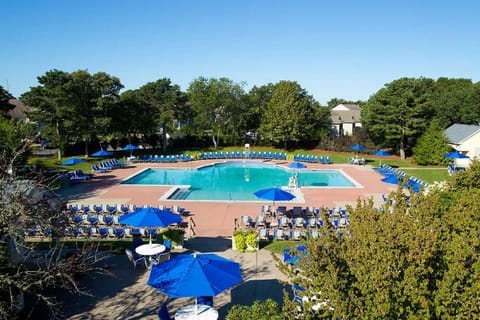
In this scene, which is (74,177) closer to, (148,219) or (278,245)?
(148,219)

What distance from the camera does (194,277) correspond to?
7598mm

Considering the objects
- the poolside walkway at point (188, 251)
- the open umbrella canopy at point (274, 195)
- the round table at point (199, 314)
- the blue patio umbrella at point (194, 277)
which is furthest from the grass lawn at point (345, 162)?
the round table at point (199, 314)

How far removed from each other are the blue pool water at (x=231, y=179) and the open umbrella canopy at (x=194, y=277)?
545 inches

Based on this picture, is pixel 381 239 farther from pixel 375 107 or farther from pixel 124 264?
pixel 375 107

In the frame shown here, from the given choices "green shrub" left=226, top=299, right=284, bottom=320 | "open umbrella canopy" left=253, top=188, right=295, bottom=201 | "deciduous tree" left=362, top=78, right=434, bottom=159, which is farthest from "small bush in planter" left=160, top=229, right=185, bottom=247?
"deciduous tree" left=362, top=78, right=434, bottom=159

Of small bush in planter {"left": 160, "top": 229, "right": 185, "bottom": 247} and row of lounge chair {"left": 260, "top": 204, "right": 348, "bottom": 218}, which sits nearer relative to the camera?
small bush in planter {"left": 160, "top": 229, "right": 185, "bottom": 247}

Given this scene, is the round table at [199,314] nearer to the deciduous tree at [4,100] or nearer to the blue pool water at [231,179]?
the blue pool water at [231,179]

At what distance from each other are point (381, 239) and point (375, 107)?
125ft

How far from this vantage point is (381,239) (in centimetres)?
466

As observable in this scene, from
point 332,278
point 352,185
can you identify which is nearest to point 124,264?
point 332,278

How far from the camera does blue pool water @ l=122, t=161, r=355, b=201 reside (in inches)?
952

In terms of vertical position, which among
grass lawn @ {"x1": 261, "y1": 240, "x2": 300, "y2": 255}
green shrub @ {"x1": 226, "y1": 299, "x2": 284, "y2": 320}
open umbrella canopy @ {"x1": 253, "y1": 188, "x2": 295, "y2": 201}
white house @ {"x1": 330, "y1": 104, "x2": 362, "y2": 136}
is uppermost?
white house @ {"x1": 330, "y1": 104, "x2": 362, "y2": 136}

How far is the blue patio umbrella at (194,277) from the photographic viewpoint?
7348mm

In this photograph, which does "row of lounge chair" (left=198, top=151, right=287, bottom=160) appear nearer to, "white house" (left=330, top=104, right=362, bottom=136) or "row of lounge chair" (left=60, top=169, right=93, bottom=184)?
"row of lounge chair" (left=60, top=169, right=93, bottom=184)
